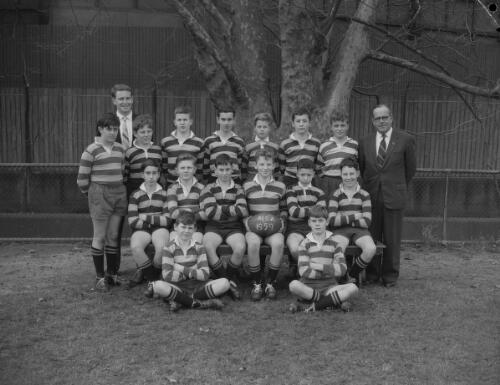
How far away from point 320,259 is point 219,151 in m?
1.68

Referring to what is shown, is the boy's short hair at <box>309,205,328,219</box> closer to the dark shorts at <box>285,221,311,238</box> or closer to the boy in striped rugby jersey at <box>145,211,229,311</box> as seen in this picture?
the dark shorts at <box>285,221,311,238</box>

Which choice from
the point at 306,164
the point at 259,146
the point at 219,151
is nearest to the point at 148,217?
the point at 219,151

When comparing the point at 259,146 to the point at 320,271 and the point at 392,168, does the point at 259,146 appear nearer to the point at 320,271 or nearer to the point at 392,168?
the point at 392,168

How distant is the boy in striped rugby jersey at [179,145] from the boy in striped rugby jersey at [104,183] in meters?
0.47

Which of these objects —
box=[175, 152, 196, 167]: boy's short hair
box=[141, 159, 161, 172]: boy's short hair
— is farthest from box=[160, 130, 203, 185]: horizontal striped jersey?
box=[175, 152, 196, 167]: boy's short hair

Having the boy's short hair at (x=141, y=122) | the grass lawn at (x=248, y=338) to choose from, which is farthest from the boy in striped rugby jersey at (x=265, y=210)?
the boy's short hair at (x=141, y=122)

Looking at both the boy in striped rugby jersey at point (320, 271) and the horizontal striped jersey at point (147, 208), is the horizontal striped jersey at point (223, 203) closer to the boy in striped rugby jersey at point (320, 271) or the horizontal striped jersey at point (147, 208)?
the horizontal striped jersey at point (147, 208)

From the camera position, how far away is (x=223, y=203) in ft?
20.7

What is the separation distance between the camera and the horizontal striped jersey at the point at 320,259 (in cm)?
570

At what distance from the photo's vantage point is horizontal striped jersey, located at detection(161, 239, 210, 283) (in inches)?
224

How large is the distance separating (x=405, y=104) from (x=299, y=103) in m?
5.35

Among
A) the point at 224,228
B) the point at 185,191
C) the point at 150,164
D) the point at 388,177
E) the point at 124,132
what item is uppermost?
the point at 124,132

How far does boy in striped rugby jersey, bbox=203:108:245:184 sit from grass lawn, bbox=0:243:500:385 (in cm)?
141

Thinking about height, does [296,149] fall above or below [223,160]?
above
